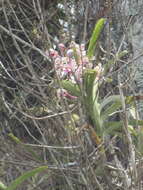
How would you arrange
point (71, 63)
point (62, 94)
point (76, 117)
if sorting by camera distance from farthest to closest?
point (76, 117)
point (71, 63)
point (62, 94)

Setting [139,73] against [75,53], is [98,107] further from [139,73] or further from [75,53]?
[139,73]

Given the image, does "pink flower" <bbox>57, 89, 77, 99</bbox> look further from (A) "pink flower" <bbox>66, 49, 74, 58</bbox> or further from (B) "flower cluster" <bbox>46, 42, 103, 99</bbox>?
(A) "pink flower" <bbox>66, 49, 74, 58</bbox>

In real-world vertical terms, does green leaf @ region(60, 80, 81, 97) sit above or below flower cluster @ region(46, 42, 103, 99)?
below

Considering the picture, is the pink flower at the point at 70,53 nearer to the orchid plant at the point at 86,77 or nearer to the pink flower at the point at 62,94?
the orchid plant at the point at 86,77

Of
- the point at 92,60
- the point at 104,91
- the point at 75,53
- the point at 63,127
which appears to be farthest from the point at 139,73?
the point at 63,127

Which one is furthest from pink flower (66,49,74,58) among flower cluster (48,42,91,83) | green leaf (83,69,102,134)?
green leaf (83,69,102,134)

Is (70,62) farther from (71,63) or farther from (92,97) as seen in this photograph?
(92,97)

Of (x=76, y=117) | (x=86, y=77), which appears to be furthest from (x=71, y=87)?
(x=76, y=117)

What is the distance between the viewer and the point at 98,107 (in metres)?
2.21

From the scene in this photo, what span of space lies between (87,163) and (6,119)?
7.05 ft

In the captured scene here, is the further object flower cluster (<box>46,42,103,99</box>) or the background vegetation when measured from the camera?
flower cluster (<box>46,42,103,99</box>)

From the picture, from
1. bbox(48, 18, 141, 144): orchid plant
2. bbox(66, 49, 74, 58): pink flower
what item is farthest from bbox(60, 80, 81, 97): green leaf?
bbox(66, 49, 74, 58): pink flower

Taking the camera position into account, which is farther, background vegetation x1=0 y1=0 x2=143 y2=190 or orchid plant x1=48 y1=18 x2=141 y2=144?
orchid plant x1=48 y1=18 x2=141 y2=144

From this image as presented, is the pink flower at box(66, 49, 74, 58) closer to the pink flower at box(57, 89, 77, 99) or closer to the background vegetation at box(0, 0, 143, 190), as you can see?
the background vegetation at box(0, 0, 143, 190)
